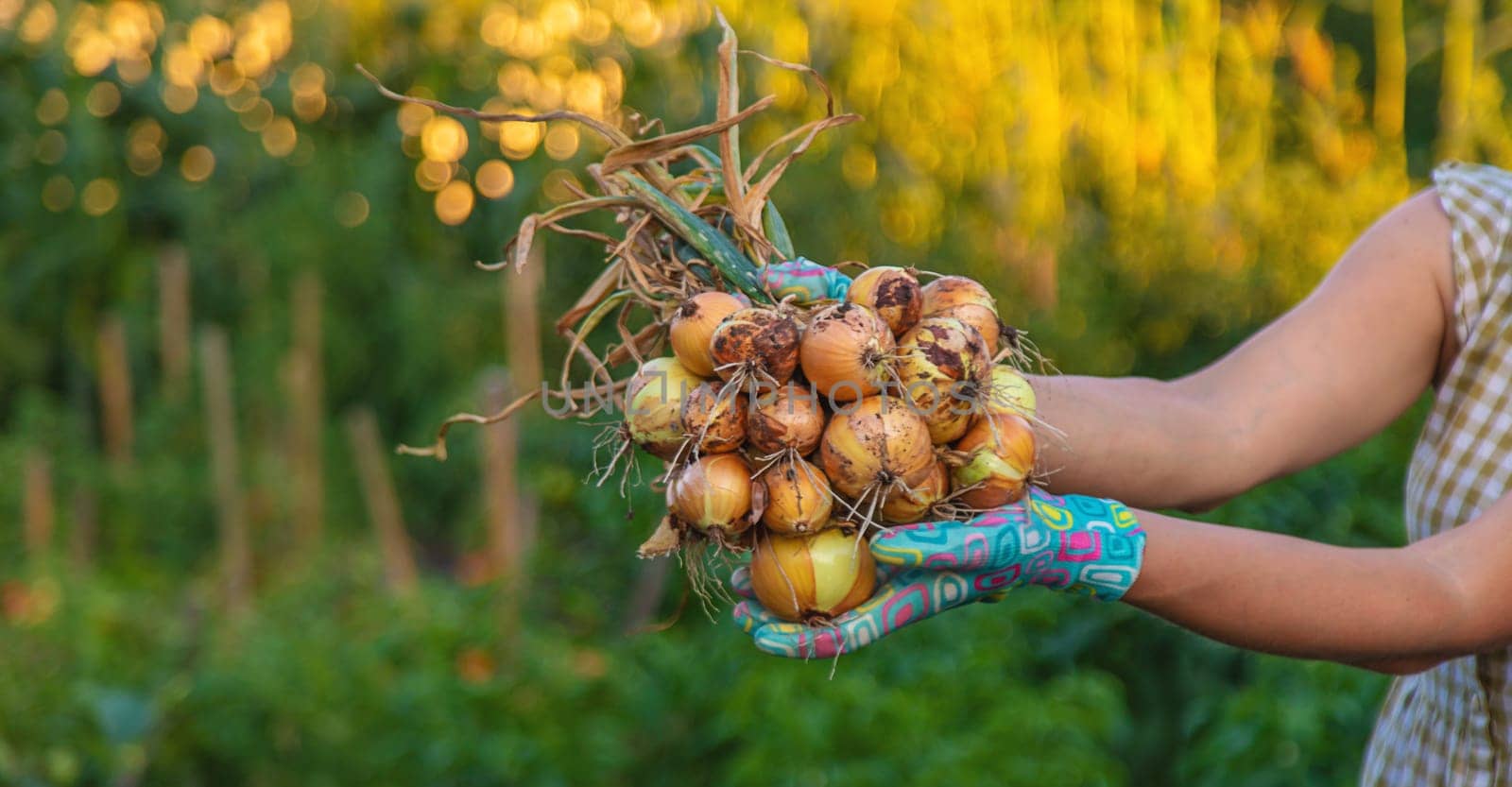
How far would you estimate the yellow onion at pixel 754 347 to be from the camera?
1275mm

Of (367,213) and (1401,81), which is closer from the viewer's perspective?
(367,213)

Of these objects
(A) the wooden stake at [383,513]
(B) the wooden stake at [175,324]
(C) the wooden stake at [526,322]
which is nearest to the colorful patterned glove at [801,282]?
(C) the wooden stake at [526,322]

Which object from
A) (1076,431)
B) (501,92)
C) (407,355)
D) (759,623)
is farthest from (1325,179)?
(759,623)

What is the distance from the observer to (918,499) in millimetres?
1298

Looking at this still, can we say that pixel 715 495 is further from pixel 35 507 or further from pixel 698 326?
pixel 35 507

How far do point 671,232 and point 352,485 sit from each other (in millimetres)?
2799

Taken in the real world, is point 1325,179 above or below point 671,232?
below

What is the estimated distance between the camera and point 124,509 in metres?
3.82

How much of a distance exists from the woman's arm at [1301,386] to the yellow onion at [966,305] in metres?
0.23

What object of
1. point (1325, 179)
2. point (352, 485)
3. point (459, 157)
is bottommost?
point (352, 485)

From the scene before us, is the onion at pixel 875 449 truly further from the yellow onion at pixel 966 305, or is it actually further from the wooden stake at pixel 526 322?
the wooden stake at pixel 526 322

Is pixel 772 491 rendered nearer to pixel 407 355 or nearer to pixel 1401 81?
pixel 407 355

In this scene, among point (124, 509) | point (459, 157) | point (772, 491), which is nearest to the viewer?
point (772, 491)

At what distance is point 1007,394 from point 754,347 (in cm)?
27
